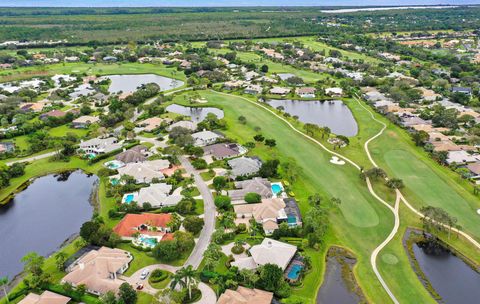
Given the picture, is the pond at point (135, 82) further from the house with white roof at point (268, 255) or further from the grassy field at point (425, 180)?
the house with white roof at point (268, 255)

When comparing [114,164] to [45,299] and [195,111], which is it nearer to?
[45,299]

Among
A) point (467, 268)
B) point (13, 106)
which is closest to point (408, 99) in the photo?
point (467, 268)

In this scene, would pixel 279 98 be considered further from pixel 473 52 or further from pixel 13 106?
pixel 473 52

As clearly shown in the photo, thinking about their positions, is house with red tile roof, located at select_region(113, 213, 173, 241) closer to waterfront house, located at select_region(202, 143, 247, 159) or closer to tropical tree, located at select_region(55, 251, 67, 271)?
tropical tree, located at select_region(55, 251, 67, 271)

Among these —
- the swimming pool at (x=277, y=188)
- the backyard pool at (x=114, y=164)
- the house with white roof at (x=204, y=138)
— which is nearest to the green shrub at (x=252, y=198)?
the swimming pool at (x=277, y=188)

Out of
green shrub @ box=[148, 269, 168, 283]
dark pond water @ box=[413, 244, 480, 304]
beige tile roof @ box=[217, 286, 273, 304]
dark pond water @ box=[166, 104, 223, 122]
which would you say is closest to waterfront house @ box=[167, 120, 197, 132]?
dark pond water @ box=[166, 104, 223, 122]

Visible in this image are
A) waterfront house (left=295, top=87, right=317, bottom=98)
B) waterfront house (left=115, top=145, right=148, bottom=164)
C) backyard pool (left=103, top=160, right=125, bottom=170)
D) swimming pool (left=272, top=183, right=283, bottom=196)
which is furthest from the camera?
waterfront house (left=295, top=87, right=317, bottom=98)
